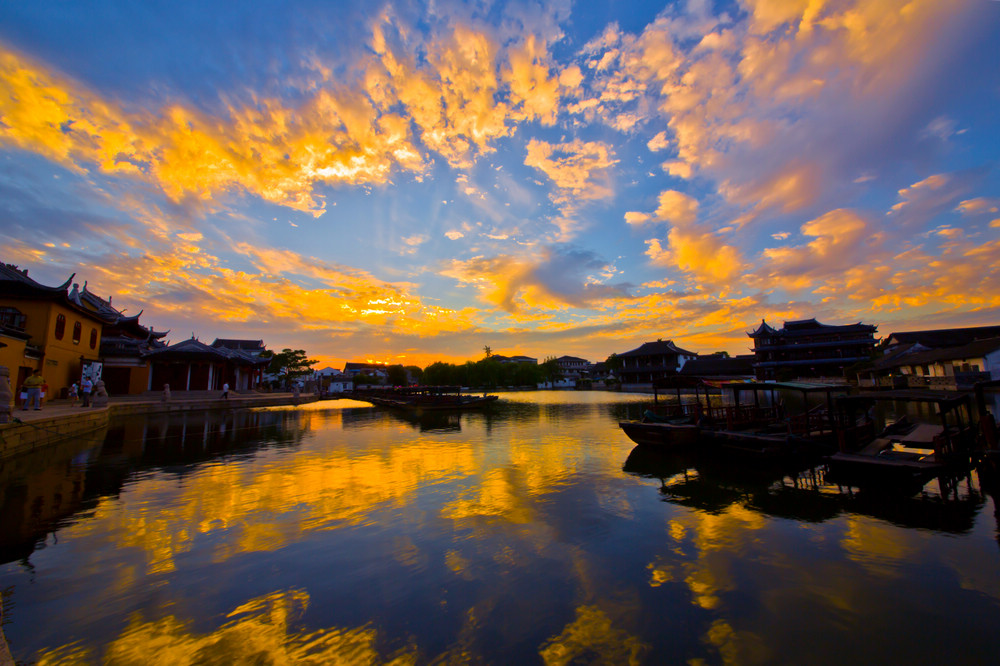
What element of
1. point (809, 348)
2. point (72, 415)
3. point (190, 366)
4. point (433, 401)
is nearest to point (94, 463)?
point (72, 415)

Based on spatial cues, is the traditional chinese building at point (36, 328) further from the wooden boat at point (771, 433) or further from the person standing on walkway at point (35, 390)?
the wooden boat at point (771, 433)

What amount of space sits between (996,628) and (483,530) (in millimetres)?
6896

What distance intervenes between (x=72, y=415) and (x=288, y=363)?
52.5 meters

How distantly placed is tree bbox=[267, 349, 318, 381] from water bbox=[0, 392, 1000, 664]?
5796 centimetres

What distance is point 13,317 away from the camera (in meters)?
22.1

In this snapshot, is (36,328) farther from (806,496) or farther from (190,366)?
(806,496)

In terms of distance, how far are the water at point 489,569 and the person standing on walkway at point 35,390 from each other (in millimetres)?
8677

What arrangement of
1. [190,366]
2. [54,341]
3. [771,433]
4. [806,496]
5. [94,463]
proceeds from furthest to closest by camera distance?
[190,366]
[54,341]
[771,433]
[94,463]
[806,496]

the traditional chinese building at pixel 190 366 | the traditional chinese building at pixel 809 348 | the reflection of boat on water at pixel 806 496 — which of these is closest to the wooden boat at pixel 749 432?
the reflection of boat on water at pixel 806 496

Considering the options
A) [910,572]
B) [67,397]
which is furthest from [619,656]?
[67,397]

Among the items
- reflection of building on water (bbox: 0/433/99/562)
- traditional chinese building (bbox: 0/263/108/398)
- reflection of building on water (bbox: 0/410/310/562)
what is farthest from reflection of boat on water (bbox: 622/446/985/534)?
traditional chinese building (bbox: 0/263/108/398)

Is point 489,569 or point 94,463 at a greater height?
point 94,463

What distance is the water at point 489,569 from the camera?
4434 mm

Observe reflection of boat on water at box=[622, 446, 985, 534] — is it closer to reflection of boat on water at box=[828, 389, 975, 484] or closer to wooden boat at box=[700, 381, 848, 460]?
reflection of boat on water at box=[828, 389, 975, 484]
